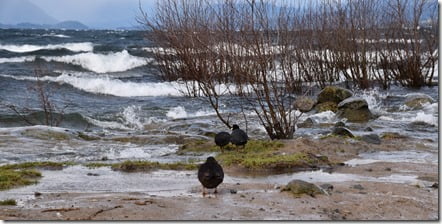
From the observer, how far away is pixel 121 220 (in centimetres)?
502

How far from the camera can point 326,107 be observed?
1628 cm

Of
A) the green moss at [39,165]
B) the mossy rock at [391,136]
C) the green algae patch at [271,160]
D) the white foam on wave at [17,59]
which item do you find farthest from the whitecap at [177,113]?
the white foam on wave at [17,59]

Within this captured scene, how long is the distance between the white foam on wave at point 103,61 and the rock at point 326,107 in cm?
1762

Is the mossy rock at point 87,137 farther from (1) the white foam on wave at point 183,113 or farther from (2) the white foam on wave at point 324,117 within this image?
(2) the white foam on wave at point 324,117

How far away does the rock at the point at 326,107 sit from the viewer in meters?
16.1

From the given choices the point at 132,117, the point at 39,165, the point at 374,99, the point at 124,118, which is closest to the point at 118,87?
the point at 132,117

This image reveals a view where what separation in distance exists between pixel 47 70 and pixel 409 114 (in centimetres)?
1870

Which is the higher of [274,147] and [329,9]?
[329,9]

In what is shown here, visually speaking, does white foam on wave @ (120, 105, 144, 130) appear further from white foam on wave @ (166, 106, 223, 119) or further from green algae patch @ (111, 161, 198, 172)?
green algae patch @ (111, 161, 198, 172)

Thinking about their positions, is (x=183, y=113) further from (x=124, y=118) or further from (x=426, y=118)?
(x=426, y=118)

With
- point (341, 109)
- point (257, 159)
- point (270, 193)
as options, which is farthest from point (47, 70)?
point (270, 193)

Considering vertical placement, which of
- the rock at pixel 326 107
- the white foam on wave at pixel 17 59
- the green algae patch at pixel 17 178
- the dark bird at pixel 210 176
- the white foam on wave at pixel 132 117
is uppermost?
the white foam on wave at pixel 17 59

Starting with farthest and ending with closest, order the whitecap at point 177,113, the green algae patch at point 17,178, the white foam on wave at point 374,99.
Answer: the whitecap at point 177,113, the white foam on wave at point 374,99, the green algae patch at point 17,178

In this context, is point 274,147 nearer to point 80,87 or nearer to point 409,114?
point 409,114
